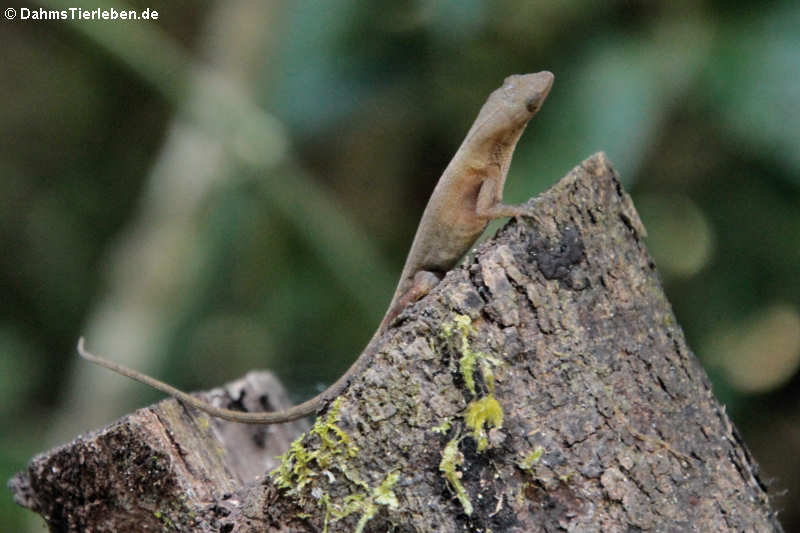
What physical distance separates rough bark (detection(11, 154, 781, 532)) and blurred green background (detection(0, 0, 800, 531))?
6.34ft

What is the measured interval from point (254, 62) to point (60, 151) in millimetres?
3760

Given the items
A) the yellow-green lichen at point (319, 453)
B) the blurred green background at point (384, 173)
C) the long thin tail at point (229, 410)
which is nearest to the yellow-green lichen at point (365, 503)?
the yellow-green lichen at point (319, 453)

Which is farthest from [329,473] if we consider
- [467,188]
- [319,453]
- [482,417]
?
[467,188]

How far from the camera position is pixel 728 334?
677 cm

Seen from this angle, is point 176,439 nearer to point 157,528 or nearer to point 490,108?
point 157,528

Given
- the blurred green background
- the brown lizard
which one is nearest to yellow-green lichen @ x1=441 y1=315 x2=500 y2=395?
the brown lizard

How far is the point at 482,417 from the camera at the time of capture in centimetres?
272

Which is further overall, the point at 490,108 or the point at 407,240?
the point at 407,240

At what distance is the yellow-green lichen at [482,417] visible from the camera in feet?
8.91

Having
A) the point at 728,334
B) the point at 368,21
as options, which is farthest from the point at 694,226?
the point at 368,21

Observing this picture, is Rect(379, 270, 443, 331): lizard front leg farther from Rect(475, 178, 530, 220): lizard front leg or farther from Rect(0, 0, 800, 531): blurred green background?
Rect(0, 0, 800, 531): blurred green background

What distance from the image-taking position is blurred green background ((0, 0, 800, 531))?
19.9 feet

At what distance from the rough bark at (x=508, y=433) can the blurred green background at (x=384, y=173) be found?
1.93 metres

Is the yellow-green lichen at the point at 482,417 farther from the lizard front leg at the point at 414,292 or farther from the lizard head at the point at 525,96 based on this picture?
the lizard head at the point at 525,96
